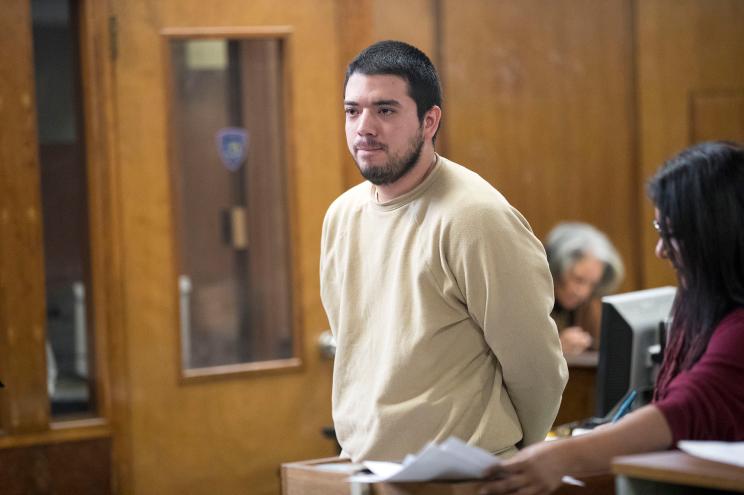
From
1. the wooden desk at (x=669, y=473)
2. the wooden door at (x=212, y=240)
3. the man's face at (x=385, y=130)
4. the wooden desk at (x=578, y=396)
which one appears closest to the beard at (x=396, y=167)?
the man's face at (x=385, y=130)

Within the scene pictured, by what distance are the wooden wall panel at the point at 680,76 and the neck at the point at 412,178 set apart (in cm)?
295

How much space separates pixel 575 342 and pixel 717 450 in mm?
2602

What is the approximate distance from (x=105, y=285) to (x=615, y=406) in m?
1.86

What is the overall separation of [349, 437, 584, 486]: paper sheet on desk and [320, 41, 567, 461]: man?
1.16ft

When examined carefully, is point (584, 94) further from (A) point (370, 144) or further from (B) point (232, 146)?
(A) point (370, 144)

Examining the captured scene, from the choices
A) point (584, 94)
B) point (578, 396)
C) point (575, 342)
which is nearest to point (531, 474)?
point (578, 396)

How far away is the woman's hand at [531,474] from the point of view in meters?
1.67

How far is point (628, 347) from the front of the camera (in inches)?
114

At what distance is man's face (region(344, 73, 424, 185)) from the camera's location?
7.07ft

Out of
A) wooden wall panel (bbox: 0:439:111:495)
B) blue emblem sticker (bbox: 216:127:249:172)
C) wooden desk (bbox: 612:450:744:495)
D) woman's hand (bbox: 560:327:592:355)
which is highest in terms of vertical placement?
blue emblem sticker (bbox: 216:127:249:172)

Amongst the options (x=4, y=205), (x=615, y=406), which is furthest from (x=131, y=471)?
(x=615, y=406)

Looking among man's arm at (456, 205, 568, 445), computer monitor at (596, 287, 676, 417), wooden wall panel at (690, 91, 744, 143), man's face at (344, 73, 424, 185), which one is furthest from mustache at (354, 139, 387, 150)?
wooden wall panel at (690, 91, 744, 143)

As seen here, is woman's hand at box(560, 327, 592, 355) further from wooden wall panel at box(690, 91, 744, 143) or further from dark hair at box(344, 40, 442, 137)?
dark hair at box(344, 40, 442, 137)

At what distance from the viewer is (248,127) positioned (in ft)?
13.6
